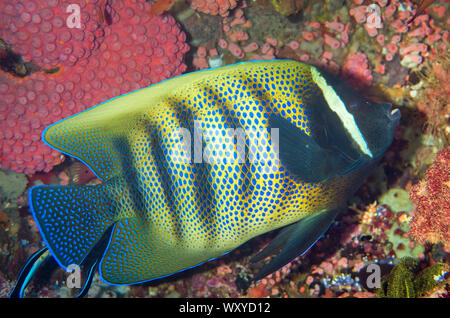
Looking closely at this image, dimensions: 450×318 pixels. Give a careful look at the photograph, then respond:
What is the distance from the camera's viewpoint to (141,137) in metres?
1.56

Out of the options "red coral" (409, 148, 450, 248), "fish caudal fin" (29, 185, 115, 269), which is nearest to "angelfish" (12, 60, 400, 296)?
"fish caudal fin" (29, 185, 115, 269)

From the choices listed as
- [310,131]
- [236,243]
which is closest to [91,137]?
[236,243]

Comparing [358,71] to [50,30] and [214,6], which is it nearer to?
[214,6]

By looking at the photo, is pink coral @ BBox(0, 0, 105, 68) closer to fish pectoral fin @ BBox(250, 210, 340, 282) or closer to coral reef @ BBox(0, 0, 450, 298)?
coral reef @ BBox(0, 0, 450, 298)

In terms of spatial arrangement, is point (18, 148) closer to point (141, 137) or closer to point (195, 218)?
point (141, 137)

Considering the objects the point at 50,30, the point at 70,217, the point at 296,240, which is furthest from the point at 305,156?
the point at 50,30

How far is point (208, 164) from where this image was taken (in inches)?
58.3

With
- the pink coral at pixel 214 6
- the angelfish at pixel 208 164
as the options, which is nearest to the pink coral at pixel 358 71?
the pink coral at pixel 214 6

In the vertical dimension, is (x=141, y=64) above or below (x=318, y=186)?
above

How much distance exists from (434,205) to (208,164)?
1.85 meters

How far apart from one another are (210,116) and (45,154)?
2096 millimetres

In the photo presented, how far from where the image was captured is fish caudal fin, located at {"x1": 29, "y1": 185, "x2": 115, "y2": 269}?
4.74 ft

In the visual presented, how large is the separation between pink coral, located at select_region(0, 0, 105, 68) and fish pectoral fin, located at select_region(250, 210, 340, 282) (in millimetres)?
2227

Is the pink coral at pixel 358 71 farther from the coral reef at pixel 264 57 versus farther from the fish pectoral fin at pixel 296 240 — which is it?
the fish pectoral fin at pixel 296 240
